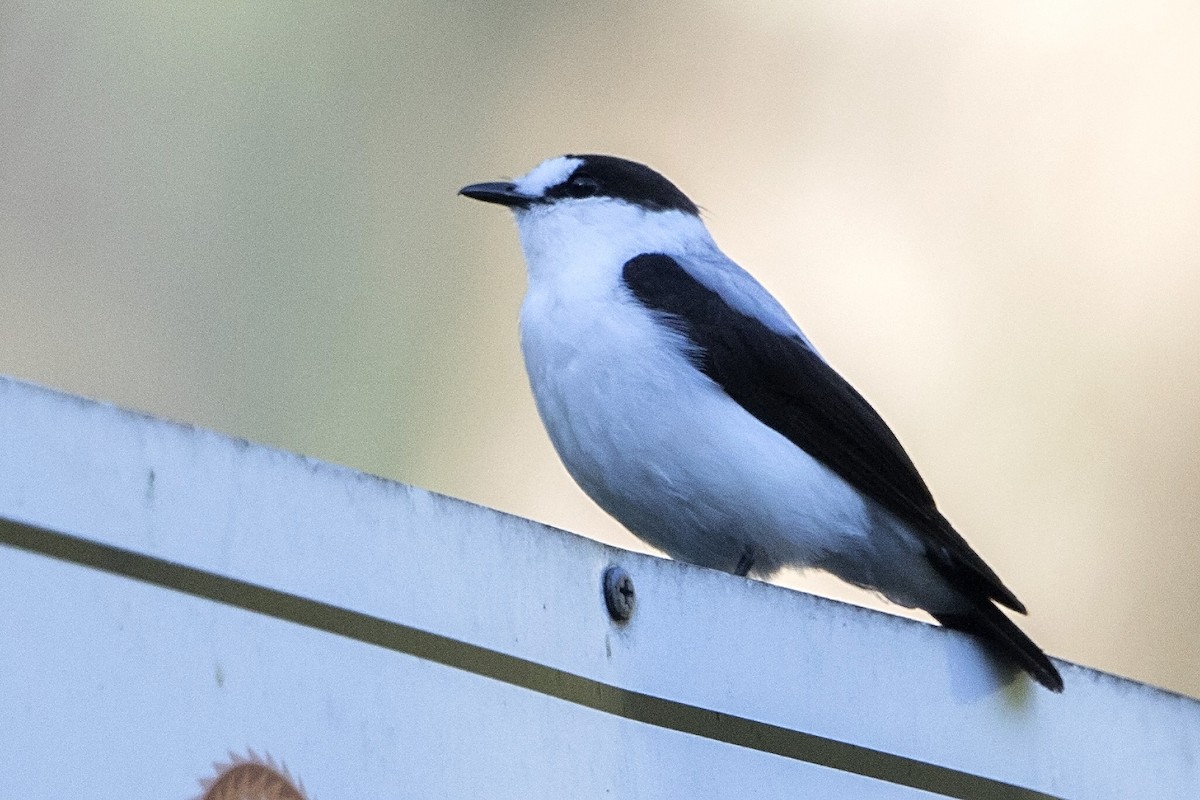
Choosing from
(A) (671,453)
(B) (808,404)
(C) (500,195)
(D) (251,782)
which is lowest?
(D) (251,782)

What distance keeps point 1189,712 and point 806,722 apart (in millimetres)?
787

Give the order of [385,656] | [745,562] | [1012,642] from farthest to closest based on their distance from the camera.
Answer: [745,562] < [1012,642] < [385,656]

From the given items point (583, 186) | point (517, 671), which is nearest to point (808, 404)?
point (583, 186)

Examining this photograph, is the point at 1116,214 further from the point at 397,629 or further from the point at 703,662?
the point at 397,629

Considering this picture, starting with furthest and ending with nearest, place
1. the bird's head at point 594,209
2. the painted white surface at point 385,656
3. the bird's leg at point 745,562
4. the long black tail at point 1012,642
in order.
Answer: the bird's head at point 594,209, the bird's leg at point 745,562, the long black tail at point 1012,642, the painted white surface at point 385,656

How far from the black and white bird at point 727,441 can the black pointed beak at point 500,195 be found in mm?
353

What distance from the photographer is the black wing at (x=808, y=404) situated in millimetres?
3336

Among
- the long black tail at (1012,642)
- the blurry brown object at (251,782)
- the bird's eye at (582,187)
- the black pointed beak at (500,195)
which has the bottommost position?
the blurry brown object at (251,782)

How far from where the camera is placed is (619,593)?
243 cm

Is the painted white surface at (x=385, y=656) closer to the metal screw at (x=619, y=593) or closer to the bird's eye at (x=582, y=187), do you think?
the metal screw at (x=619, y=593)

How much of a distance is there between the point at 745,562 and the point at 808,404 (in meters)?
0.32

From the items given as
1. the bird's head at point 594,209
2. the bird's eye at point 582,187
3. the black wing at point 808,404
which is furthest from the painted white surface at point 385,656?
the bird's eye at point 582,187

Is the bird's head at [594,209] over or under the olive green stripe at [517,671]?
over

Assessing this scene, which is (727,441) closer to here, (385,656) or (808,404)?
(808,404)
